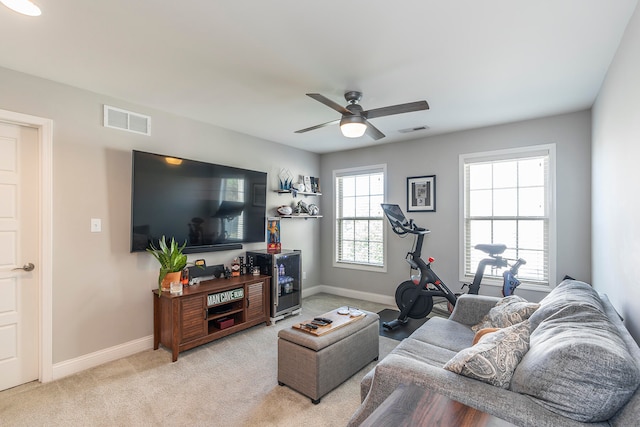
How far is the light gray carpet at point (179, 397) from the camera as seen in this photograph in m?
2.10

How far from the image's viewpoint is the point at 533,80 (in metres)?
2.63

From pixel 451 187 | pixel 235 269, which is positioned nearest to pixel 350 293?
Result: pixel 235 269

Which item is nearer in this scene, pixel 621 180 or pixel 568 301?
pixel 568 301

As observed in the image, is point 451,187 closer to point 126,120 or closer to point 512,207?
point 512,207

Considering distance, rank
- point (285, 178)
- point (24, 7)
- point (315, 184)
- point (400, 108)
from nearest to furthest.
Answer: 1. point (24, 7)
2. point (400, 108)
3. point (285, 178)
4. point (315, 184)

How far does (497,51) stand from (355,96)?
1151mm

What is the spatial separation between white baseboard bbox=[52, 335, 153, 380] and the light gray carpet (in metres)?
0.06

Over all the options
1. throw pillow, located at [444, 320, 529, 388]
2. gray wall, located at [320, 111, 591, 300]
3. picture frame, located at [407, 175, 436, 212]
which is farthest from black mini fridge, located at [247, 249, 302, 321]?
throw pillow, located at [444, 320, 529, 388]

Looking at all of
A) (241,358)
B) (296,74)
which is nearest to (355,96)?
(296,74)

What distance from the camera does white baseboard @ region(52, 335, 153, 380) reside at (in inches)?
105

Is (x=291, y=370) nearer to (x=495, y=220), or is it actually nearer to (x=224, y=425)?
(x=224, y=425)

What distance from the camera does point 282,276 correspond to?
4203 millimetres

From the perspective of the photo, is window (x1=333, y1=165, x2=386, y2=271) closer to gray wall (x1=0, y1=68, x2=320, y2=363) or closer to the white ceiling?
the white ceiling

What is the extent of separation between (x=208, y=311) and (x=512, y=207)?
3903 millimetres
